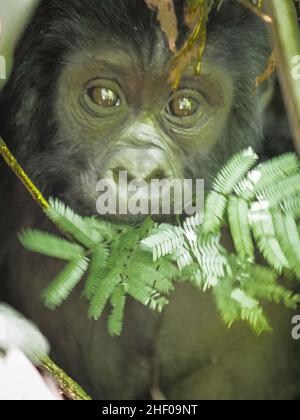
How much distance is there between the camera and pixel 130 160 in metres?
1.93

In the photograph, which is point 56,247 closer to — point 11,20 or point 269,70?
point 11,20

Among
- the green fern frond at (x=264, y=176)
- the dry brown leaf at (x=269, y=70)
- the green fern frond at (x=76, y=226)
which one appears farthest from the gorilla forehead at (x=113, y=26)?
the green fern frond at (x=76, y=226)

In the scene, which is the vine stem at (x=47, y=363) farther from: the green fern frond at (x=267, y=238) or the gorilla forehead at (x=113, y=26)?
the green fern frond at (x=267, y=238)

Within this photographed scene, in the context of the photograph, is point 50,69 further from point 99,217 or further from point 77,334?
point 77,334

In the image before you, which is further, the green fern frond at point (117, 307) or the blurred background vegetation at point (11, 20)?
the blurred background vegetation at point (11, 20)

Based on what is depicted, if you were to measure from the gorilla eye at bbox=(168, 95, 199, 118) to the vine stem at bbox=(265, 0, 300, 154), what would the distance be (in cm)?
46

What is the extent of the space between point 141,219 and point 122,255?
23cm

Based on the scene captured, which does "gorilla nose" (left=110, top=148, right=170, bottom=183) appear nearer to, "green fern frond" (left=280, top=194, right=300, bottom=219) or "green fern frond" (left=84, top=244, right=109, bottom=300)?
"green fern frond" (left=84, top=244, right=109, bottom=300)

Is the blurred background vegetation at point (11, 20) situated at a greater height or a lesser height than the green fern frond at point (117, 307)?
greater

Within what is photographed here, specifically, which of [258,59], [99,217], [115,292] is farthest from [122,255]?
[258,59]

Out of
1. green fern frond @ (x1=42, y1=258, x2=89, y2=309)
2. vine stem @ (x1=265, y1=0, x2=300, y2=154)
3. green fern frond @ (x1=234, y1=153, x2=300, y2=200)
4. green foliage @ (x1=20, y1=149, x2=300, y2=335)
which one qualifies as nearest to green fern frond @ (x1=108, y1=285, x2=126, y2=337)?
green foliage @ (x1=20, y1=149, x2=300, y2=335)

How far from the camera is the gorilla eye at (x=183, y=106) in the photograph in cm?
214

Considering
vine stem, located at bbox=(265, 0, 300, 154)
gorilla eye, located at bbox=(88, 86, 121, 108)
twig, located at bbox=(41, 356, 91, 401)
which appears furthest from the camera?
gorilla eye, located at bbox=(88, 86, 121, 108)

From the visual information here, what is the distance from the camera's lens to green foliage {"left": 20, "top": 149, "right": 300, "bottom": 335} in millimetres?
1805
